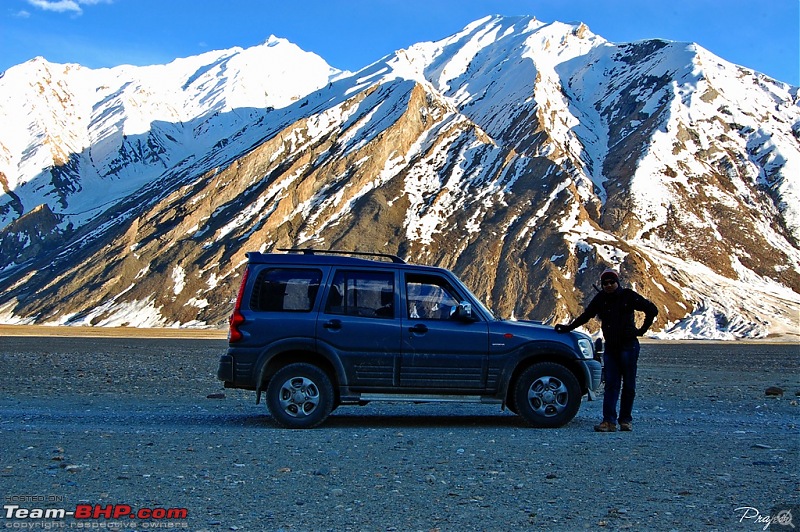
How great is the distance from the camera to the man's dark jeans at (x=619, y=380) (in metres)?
10.7

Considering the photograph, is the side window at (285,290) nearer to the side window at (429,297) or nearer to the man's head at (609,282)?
the side window at (429,297)

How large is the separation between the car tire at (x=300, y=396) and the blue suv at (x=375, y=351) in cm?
1

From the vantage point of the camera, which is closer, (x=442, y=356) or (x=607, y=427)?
(x=607, y=427)

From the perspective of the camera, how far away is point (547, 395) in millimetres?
10836

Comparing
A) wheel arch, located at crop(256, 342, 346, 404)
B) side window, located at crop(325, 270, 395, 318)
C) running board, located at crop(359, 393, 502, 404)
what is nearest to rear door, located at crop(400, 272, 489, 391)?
running board, located at crop(359, 393, 502, 404)

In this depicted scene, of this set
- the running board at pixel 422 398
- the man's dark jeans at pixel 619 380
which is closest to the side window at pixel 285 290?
the running board at pixel 422 398

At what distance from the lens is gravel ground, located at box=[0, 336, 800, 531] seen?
610 centimetres

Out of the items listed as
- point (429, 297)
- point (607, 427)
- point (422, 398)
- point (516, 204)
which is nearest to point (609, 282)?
point (607, 427)

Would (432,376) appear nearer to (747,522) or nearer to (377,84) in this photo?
(747,522)

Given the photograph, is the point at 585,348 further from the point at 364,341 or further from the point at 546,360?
the point at 364,341

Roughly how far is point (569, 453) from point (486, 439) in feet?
4.33

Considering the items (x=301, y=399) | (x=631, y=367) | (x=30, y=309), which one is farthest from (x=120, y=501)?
(x=30, y=309)

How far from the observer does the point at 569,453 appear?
883 cm

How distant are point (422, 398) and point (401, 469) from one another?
2.90m
